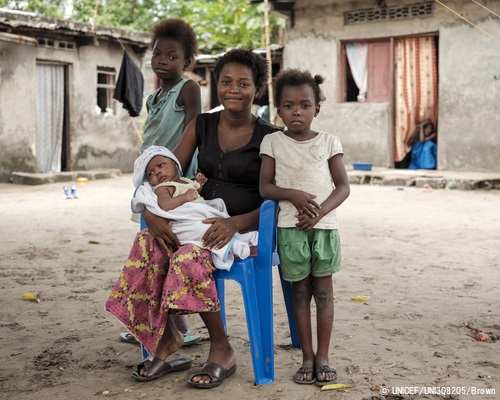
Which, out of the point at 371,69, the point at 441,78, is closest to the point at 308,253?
the point at 441,78

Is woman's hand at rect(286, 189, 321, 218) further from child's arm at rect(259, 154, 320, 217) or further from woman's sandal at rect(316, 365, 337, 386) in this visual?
woman's sandal at rect(316, 365, 337, 386)

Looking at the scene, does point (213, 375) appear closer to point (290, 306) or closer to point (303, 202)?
point (290, 306)

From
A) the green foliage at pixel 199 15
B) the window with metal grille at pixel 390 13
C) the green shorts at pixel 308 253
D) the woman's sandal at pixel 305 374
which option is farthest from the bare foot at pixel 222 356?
the green foliage at pixel 199 15

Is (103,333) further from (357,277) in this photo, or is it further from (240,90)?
(357,277)

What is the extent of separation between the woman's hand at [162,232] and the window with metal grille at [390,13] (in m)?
10.6

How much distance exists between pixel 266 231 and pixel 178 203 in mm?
398

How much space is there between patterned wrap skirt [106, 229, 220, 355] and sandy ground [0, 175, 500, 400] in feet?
0.82

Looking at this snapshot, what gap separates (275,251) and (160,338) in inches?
25.3

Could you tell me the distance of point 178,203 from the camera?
288 cm

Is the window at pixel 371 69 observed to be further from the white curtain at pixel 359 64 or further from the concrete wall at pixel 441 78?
the concrete wall at pixel 441 78

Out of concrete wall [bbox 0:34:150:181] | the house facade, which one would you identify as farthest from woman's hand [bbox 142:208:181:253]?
concrete wall [bbox 0:34:150:181]

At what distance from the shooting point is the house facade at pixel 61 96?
41.6ft

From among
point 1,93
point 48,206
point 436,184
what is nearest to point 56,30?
point 1,93

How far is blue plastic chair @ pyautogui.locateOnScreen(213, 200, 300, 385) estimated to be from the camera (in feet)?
9.11
